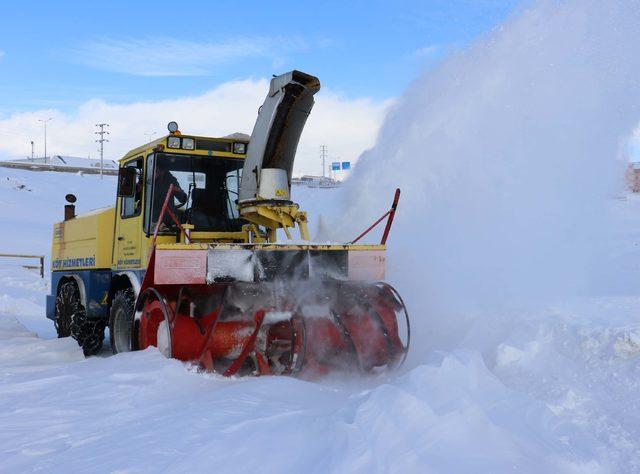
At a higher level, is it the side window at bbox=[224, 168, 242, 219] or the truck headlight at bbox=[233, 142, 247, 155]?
the truck headlight at bbox=[233, 142, 247, 155]

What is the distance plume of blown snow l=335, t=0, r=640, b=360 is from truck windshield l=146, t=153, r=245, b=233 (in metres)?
1.91

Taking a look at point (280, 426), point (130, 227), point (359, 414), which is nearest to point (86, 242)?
point (130, 227)

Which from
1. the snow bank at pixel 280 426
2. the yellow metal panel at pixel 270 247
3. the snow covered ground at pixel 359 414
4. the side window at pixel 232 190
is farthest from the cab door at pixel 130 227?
the snow bank at pixel 280 426

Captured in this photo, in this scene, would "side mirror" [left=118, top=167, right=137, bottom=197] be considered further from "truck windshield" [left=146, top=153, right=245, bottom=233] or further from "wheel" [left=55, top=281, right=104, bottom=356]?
"wheel" [left=55, top=281, right=104, bottom=356]

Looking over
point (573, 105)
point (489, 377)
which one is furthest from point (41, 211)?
point (489, 377)

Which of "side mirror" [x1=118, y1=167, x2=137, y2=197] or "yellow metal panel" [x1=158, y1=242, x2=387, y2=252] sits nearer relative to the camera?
"yellow metal panel" [x1=158, y1=242, x2=387, y2=252]

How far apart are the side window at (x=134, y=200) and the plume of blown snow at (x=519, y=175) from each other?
→ 2629mm

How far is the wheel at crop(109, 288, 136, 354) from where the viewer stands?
6.38m

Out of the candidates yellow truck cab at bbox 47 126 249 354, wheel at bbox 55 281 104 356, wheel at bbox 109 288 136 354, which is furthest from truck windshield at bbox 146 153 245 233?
wheel at bbox 55 281 104 356

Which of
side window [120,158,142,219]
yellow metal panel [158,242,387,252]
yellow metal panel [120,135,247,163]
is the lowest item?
yellow metal panel [158,242,387,252]

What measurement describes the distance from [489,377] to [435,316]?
3.15 metres

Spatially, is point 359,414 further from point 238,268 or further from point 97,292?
point 97,292

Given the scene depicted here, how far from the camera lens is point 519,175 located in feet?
26.2

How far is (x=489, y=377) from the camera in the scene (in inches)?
153
